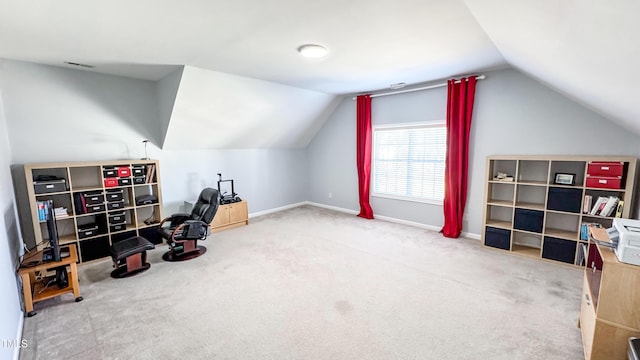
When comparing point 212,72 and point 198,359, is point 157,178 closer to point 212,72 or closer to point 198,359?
point 212,72

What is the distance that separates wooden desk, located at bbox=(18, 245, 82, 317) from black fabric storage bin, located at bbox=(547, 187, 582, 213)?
17.4ft

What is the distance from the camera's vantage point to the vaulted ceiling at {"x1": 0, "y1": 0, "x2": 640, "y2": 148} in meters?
1.58

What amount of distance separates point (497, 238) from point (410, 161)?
1849 millimetres

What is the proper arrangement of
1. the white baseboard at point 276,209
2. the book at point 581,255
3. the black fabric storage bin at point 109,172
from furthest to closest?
the white baseboard at point 276,209 < the black fabric storage bin at point 109,172 < the book at point 581,255

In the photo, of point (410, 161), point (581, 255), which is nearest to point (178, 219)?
point (410, 161)

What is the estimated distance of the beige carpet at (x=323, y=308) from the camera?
202 centimetres

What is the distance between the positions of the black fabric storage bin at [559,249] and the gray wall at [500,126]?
2.91 feet

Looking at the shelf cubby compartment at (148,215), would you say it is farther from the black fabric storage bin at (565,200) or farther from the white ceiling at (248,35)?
the black fabric storage bin at (565,200)

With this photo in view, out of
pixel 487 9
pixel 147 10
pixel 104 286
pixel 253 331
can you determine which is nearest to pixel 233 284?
pixel 253 331

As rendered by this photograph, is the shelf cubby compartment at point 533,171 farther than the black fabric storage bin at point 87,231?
Yes

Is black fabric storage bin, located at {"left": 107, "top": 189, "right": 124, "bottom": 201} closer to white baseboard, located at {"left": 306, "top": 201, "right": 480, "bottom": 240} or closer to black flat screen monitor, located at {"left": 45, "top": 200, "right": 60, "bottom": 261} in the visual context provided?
black flat screen monitor, located at {"left": 45, "top": 200, "right": 60, "bottom": 261}

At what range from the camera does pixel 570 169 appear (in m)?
3.45

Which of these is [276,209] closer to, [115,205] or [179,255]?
[179,255]

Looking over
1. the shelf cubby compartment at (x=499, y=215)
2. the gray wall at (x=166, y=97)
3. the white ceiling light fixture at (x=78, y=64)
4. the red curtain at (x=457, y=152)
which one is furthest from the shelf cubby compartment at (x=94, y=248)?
the shelf cubby compartment at (x=499, y=215)
